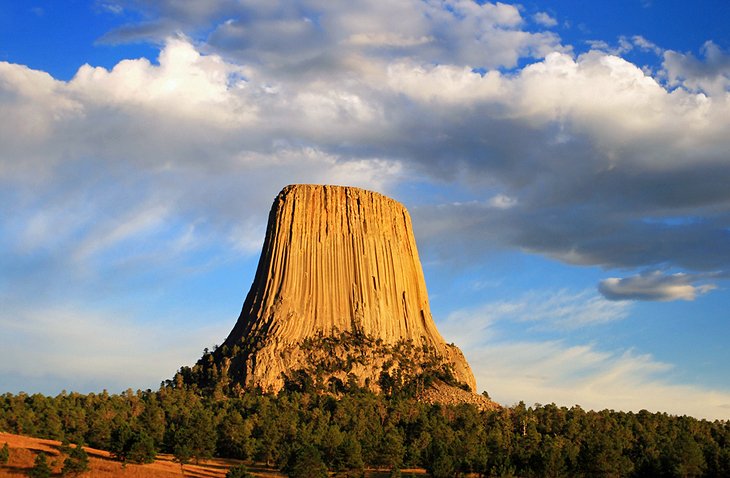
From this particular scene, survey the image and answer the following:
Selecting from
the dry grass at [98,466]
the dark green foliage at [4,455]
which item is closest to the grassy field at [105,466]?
the dry grass at [98,466]

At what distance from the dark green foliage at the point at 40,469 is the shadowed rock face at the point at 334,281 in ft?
147

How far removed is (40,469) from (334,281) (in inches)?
2340

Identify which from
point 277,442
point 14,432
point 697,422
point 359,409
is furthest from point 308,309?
point 697,422

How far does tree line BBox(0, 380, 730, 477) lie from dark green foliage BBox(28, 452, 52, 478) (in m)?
9.52

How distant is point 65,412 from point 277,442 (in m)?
22.9

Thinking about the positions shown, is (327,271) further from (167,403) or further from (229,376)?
(167,403)

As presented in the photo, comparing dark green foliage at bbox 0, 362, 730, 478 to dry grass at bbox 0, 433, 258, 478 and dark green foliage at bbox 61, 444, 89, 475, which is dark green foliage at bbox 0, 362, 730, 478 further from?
dark green foliage at bbox 61, 444, 89, 475

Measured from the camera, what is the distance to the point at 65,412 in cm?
9738

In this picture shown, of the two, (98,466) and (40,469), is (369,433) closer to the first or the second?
(98,466)

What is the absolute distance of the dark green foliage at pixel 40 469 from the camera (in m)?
68.8

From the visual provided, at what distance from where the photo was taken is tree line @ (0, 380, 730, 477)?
81500 mm

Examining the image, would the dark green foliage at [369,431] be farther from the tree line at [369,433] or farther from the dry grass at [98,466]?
the dry grass at [98,466]

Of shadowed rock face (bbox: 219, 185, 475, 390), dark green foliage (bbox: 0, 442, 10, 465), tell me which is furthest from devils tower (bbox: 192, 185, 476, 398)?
dark green foliage (bbox: 0, 442, 10, 465)

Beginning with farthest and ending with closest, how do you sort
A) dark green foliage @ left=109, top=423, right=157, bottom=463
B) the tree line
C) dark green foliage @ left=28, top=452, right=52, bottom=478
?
the tree line, dark green foliage @ left=109, top=423, right=157, bottom=463, dark green foliage @ left=28, top=452, right=52, bottom=478
